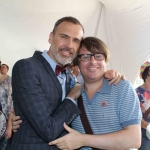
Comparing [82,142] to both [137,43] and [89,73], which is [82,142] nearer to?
[89,73]

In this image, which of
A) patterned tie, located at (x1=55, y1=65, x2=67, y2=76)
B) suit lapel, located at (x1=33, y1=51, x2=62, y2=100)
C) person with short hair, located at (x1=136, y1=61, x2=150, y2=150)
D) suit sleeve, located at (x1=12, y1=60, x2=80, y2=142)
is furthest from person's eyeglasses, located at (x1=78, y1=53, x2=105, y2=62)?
person with short hair, located at (x1=136, y1=61, x2=150, y2=150)

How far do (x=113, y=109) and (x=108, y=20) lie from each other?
3097 mm

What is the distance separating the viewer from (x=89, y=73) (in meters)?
1.22

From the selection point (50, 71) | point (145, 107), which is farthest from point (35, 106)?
point (145, 107)

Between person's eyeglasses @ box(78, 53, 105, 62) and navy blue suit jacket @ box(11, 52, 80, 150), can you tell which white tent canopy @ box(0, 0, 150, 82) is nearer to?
person's eyeglasses @ box(78, 53, 105, 62)

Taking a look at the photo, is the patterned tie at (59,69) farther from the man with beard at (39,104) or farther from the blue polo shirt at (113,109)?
the blue polo shirt at (113,109)

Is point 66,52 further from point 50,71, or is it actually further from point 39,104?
point 39,104

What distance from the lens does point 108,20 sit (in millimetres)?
3891

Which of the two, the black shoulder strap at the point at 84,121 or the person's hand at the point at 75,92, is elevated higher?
the person's hand at the point at 75,92

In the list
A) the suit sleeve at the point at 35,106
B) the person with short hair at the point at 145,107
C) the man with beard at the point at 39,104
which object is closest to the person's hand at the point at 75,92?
the man with beard at the point at 39,104

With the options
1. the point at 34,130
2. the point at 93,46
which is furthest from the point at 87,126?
the point at 93,46

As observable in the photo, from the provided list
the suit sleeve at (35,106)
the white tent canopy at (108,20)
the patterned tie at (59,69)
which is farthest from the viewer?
the white tent canopy at (108,20)

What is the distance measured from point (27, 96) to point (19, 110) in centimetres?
15

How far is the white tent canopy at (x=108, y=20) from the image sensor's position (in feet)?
11.5
